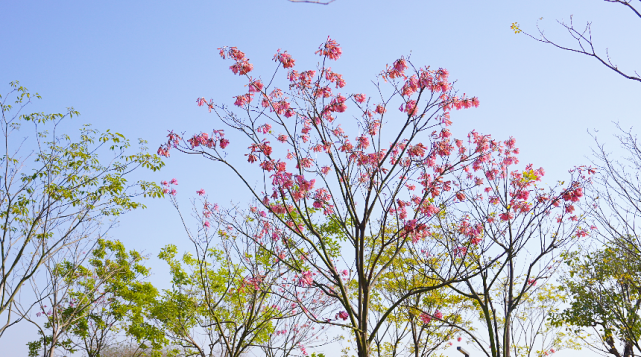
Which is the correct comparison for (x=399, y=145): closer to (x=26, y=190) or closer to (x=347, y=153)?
(x=347, y=153)

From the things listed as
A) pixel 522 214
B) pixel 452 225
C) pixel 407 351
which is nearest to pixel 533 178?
pixel 522 214

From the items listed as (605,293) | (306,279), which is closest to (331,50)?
(306,279)

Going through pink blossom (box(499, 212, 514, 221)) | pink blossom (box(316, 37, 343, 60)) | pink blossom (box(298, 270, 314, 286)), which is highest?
pink blossom (box(316, 37, 343, 60))

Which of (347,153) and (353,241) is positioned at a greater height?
(347,153)

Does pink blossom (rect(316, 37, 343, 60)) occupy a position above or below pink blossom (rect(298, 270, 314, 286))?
above

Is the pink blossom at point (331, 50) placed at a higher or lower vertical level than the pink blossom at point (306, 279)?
higher

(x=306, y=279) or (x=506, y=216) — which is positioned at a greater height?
(x=506, y=216)

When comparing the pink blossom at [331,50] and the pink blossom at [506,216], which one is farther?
the pink blossom at [506,216]

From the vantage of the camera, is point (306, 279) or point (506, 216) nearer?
point (306, 279)

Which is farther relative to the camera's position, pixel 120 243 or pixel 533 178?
pixel 120 243

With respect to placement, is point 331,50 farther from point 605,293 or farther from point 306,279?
point 605,293

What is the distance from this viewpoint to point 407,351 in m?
14.5

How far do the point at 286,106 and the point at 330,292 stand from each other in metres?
3.11

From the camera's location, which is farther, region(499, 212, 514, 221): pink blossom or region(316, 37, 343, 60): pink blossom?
region(499, 212, 514, 221): pink blossom
